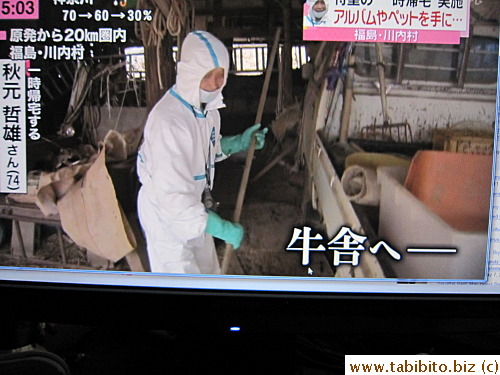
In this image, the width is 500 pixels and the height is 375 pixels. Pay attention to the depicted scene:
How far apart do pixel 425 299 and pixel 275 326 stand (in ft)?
0.67

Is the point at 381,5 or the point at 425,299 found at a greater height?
the point at 381,5

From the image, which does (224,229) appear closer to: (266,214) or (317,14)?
(266,214)

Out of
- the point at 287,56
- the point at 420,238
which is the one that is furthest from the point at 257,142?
the point at 420,238

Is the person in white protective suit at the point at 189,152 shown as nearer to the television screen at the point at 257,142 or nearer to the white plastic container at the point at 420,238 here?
the television screen at the point at 257,142

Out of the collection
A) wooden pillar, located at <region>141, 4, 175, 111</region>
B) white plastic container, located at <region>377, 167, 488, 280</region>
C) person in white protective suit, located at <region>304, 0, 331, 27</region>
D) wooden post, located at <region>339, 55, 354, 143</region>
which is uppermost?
person in white protective suit, located at <region>304, 0, 331, 27</region>

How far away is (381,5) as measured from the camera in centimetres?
63

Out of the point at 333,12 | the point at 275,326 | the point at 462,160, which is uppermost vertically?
the point at 333,12

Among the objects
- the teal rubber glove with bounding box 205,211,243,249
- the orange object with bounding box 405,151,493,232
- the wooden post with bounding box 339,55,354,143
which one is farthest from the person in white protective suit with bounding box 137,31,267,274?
the orange object with bounding box 405,151,493,232

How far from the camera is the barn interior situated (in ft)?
2.08

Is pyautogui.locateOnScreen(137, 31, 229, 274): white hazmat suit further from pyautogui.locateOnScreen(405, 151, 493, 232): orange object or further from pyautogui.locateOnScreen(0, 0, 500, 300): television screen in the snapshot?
pyautogui.locateOnScreen(405, 151, 493, 232): orange object

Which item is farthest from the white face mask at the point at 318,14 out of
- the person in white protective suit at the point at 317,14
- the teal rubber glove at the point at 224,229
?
the teal rubber glove at the point at 224,229

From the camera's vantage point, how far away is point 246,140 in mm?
646

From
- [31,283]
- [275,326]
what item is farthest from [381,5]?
[31,283]

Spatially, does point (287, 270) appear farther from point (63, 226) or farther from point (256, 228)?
point (63, 226)
